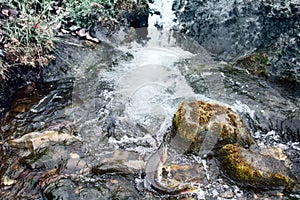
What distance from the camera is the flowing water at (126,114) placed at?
12.5 feet

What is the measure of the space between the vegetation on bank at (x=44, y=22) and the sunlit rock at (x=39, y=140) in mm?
968

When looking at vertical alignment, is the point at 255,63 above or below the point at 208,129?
above

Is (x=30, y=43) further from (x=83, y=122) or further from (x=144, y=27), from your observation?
(x=144, y=27)

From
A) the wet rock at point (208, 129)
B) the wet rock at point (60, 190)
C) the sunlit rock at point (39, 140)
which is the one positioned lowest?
the wet rock at point (60, 190)

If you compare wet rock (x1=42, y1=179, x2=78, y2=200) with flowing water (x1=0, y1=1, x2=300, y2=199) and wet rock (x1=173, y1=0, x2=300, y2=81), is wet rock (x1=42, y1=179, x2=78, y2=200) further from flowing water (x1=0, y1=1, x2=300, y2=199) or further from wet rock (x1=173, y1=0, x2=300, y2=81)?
wet rock (x1=173, y1=0, x2=300, y2=81)

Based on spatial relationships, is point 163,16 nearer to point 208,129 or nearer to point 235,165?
point 208,129

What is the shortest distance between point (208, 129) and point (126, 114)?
1202 mm

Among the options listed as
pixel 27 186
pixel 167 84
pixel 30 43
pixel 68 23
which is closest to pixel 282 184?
pixel 167 84

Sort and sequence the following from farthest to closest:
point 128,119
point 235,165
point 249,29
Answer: point 249,29
point 128,119
point 235,165

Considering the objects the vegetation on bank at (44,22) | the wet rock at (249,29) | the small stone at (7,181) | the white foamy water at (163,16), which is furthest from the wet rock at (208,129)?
the white foamy water at (163,16)

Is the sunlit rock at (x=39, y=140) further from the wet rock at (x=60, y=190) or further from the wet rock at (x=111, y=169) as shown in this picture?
the wet rock at (x=60, y=190)

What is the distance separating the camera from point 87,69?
18.0ft

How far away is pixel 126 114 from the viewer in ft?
15.9

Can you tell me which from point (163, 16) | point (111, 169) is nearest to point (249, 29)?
point (163, 16)
